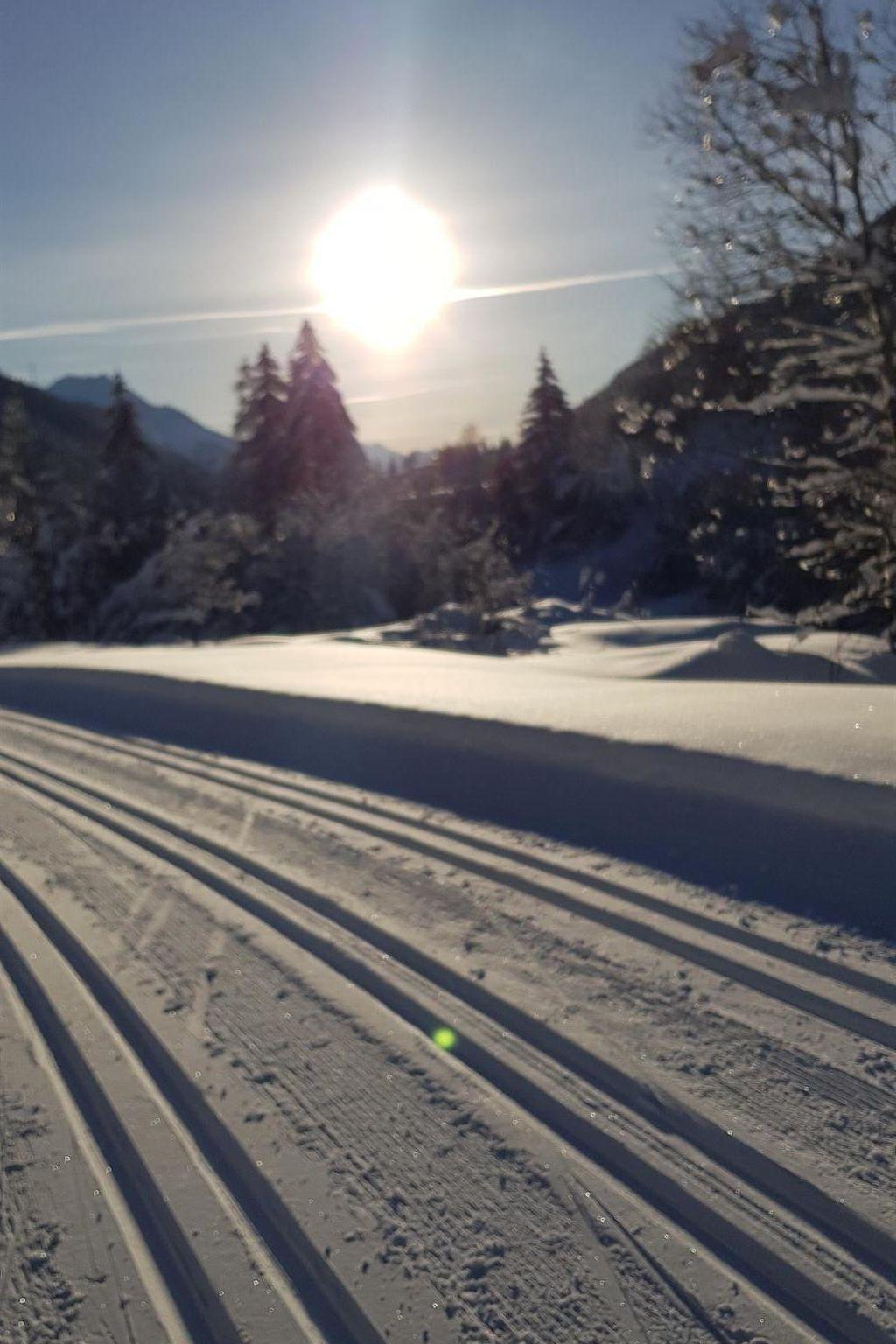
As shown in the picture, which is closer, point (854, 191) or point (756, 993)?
point (756, 993)

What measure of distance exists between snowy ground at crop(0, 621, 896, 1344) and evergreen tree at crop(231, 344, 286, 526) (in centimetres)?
4639

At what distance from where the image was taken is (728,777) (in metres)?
5.96

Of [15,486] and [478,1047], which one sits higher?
[15,486]

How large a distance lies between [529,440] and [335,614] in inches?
667

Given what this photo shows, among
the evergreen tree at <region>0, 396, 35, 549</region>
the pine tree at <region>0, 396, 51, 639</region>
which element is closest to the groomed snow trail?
the pine tree at <region>0, 396, 51, 639</region>

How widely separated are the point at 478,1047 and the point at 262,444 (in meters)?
52.2

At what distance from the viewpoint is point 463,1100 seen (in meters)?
3.21

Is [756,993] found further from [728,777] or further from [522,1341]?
[728,777]

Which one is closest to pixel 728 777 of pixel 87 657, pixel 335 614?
pixel 87 657

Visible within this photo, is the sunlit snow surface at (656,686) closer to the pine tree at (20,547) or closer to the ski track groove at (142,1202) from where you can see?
the ski track groove at (142,1202)

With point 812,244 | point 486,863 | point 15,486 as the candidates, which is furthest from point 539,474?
point 486,863

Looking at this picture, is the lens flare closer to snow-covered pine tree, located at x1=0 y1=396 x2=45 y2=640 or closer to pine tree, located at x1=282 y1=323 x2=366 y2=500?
snow-covered pine tree, located at x1=0 y1=396 x2=45 y2=640

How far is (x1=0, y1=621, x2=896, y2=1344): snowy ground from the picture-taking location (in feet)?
8.04

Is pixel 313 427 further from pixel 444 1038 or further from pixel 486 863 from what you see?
pixel 444 1038
